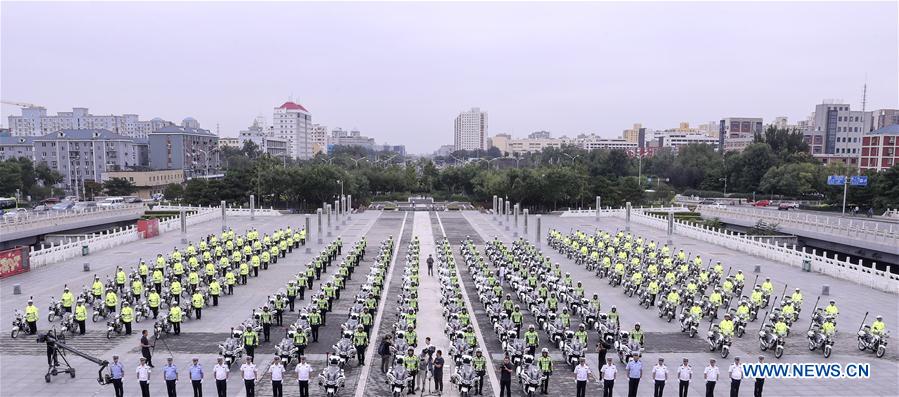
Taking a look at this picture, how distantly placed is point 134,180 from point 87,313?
239 feet

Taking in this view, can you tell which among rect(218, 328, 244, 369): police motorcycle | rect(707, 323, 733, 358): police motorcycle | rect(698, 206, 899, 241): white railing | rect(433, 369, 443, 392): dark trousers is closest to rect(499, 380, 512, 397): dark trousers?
rect(433, 369, 443, 392): dark trousers

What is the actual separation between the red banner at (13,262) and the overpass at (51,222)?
8.95m

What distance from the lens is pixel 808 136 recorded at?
398 feet

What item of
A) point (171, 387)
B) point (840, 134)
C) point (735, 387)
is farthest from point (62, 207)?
point (840, 134)

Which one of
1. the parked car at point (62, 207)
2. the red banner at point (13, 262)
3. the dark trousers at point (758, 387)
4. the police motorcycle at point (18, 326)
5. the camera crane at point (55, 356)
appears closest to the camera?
the dark trousers at point (758, 387)

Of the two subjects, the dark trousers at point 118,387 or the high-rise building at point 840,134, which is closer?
the dark trousers at point 118,387

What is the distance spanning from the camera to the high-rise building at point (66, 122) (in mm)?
153875

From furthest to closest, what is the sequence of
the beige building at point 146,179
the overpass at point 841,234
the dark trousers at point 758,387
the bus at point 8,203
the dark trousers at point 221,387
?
the beige building at point 146,179, the bus at point 8,203, the overpass at point 841,234, the dark trousers at point 758,387, the dark trousers at point 221,387

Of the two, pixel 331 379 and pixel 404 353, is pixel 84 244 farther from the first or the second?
pixel 404 353

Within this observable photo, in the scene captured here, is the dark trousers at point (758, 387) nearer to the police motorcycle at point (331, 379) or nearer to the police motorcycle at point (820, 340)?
the police motorcycle at point (820, 340)

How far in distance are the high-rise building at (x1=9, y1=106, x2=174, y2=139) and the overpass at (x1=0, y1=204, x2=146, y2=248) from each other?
11558cm

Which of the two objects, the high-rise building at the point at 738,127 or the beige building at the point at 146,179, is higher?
the high-rise building at the point at 738,127

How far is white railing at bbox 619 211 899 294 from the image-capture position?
2486cm

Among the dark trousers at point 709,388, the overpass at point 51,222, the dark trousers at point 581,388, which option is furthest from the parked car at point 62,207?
the dark trousers at point 709,388
